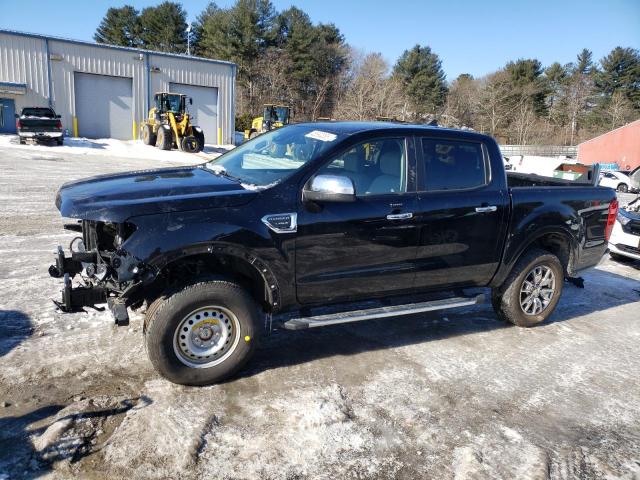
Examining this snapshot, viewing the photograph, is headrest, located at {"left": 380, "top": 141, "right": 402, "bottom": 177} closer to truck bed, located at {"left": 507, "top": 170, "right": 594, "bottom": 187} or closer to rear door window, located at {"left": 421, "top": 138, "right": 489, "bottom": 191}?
rear door window, located at {"left": 421, "top": 138, "right": 489, "bottom": 191}

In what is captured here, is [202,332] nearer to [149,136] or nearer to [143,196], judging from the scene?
[143,196]

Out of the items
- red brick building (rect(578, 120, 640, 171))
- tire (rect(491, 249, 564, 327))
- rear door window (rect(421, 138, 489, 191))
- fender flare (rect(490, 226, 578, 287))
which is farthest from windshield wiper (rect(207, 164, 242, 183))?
red brick building (rect(578, 120, 640, 171))

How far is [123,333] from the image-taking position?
4547mm

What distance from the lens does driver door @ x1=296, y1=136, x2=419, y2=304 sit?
393cm

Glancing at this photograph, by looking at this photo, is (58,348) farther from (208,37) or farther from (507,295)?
(208,37)

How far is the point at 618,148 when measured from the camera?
46.9m

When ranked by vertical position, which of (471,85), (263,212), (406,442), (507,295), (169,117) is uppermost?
(471,85)

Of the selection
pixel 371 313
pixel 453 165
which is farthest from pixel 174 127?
pixel 371 313

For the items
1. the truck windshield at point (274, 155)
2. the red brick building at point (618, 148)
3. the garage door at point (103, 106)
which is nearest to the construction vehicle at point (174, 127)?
the garage door at point (103, 106)

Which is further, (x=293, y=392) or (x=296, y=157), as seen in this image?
(x=296, y=157)

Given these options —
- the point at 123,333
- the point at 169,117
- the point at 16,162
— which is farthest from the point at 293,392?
the point at 169,117

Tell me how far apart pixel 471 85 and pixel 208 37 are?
3363 centimetres

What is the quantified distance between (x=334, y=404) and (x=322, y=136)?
86.4 inches

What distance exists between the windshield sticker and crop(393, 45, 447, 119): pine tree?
2347 inches
